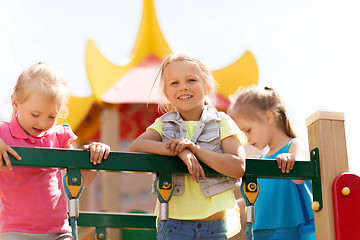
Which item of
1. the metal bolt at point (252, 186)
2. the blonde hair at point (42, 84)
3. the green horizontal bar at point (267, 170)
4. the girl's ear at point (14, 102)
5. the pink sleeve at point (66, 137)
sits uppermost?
the blonde hair at point (42, 84)

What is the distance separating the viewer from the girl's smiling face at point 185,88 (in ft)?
8.04

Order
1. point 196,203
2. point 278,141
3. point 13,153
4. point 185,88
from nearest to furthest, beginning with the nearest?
1. point 13,153
2. point 196,203
3. point 185,88
4. point 278,141

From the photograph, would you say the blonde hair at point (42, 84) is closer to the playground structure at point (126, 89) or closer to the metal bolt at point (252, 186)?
the metal bolt at point (252, 186)

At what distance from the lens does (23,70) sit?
246 centimetres

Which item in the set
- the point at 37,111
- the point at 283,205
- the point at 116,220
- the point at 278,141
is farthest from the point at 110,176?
the point at 37,111

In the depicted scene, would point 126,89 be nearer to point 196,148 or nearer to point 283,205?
point 283,205

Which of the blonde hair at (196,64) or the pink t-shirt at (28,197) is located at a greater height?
the blonde hair at (196,64)

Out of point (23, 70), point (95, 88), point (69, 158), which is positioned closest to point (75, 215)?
point (69, 158)

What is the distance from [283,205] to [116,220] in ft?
2.79

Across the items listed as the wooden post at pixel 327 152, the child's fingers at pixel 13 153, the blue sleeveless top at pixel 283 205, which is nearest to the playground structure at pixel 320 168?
the wooden post at pixel 327 152

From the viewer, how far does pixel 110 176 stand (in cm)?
714

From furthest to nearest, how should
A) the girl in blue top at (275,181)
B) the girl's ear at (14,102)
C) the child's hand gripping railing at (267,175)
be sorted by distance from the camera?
the girl in blue top at (275,181)
the girl's ear at (14,102)
the child's hand gripping railing at (267,175)

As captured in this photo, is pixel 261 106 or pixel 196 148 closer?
pixel 196 148

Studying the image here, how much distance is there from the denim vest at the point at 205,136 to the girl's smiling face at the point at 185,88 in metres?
0.04
